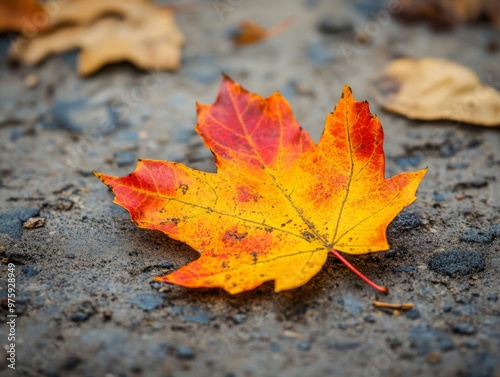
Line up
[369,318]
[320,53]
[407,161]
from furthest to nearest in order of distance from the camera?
[320,53] → [407,161] → [369,318]

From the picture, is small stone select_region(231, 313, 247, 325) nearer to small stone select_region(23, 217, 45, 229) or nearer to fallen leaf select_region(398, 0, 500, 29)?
small stone select_region(23, 217, 45, 229)

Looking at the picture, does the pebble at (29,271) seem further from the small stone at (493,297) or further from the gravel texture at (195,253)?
the small stone at (493,297)

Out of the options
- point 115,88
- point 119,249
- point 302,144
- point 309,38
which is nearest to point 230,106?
point 302,144

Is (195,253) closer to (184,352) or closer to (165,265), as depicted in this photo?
(165,265)

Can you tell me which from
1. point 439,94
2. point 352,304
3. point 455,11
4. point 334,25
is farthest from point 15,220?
point 455,11

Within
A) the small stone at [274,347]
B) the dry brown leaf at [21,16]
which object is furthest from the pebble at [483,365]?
the dry brown leaf at [21,16]

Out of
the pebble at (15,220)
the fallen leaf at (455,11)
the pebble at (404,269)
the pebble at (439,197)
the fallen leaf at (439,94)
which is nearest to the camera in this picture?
the pebble at (404,269)
